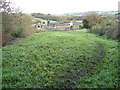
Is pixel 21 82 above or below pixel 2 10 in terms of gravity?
below

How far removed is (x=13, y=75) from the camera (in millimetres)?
11211

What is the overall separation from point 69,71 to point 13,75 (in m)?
4.75

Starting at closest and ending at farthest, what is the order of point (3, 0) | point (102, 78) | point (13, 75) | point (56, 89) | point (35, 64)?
point (56, 89), point (102, 78), point (13, 75), point (35, 64), point (3, 0)

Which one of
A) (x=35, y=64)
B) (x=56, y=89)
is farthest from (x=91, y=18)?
(x=56, y=89)

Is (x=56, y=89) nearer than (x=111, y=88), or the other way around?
(x=111, y=88)

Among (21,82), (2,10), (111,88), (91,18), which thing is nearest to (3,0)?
(2,10)

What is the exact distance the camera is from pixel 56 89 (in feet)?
31.4

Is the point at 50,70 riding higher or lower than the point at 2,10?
lower

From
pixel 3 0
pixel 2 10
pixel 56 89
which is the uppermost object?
pixel 3 0

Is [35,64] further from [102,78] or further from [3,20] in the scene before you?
[3,20]

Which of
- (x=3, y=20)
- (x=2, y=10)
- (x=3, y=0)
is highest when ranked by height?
(x=3, y=0)

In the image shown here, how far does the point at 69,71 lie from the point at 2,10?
2127 cm

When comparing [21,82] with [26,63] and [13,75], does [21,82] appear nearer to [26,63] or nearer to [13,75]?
[13,75]

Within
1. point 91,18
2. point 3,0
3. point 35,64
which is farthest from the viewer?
point 91,18
